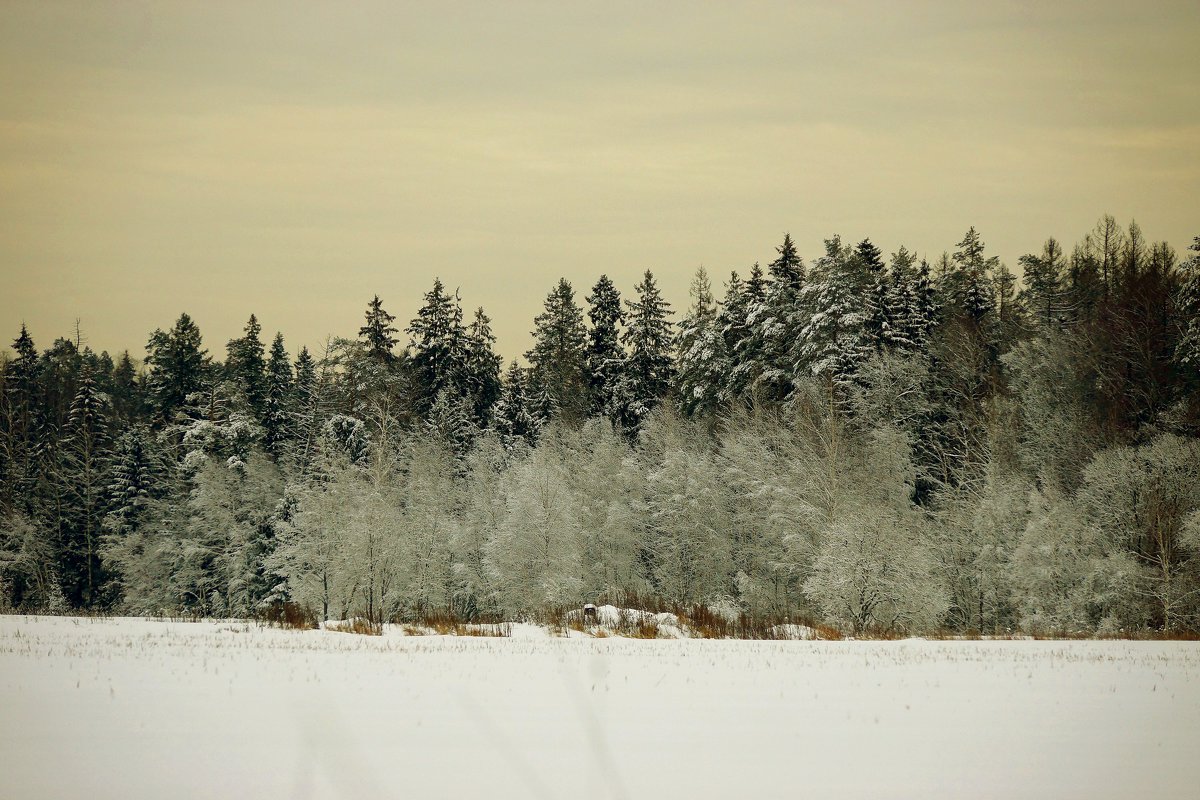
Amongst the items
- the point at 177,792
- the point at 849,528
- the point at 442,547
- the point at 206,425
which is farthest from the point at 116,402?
the point at 177,792

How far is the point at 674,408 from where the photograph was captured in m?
71.2

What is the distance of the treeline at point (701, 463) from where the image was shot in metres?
43.2

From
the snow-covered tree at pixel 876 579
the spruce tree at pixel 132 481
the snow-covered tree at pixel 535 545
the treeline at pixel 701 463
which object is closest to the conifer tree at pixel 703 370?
the treeline at pixel 701 463

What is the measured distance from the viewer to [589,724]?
1430 cm

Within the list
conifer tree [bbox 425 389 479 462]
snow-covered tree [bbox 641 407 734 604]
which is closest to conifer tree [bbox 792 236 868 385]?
snow-covered tree [bbox 641 407 734 604]

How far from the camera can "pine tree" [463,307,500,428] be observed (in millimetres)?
83125

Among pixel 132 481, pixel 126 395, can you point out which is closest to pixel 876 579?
pixel 132 481

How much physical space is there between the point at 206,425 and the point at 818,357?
42049mm

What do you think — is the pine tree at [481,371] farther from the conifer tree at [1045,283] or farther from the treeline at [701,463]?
the conifer tree at [1045,283]

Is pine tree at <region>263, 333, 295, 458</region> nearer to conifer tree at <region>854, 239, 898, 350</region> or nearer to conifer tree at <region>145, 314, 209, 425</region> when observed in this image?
conifer tree at <region>145, 314, 209, 425</region>

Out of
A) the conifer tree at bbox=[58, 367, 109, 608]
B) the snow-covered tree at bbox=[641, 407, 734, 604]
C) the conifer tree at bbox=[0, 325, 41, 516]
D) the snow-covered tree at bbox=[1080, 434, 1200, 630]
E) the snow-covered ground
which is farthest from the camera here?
the conifer tree at bbox=[0, 325, 41, 516]

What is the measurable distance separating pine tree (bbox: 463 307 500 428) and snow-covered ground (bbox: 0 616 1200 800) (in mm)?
60389

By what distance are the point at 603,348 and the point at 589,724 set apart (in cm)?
6937

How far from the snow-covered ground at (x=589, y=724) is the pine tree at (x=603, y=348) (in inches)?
2240
